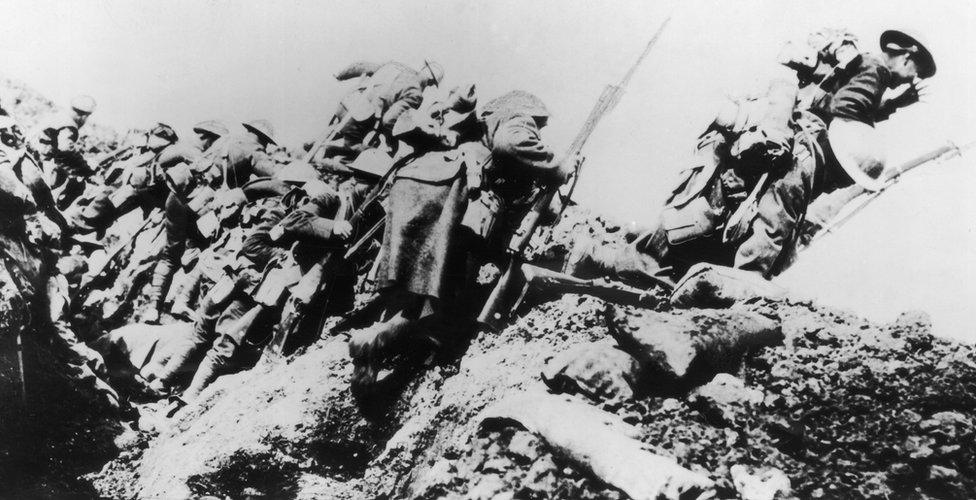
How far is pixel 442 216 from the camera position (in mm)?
3715

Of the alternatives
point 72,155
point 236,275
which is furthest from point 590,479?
point 72,155

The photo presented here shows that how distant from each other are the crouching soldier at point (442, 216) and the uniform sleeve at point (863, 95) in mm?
1510

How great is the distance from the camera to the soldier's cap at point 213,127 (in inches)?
236

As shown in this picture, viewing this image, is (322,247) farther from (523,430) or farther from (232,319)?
(523,430)

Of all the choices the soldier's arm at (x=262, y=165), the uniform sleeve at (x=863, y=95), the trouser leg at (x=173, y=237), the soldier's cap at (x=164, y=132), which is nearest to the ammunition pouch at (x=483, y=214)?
the uniform sleeve at (x=863, y=95)

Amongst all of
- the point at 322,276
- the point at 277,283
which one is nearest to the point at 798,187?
the point at 322,276

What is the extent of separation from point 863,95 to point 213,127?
16.9ft

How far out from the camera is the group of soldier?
352cm

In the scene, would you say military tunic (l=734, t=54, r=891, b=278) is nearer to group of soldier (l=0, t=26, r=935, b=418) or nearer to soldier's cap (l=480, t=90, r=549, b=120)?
group of soldier (l=0, t=26, r=935, b=418)

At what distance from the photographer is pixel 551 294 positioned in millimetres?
3771

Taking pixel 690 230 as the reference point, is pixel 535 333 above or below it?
below

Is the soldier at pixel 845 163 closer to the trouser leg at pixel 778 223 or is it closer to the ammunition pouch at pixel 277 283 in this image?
the trouser leg at pixel 778 223

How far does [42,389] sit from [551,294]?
3608 millimetres

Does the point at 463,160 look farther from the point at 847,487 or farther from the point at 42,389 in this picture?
the point at 42,389
